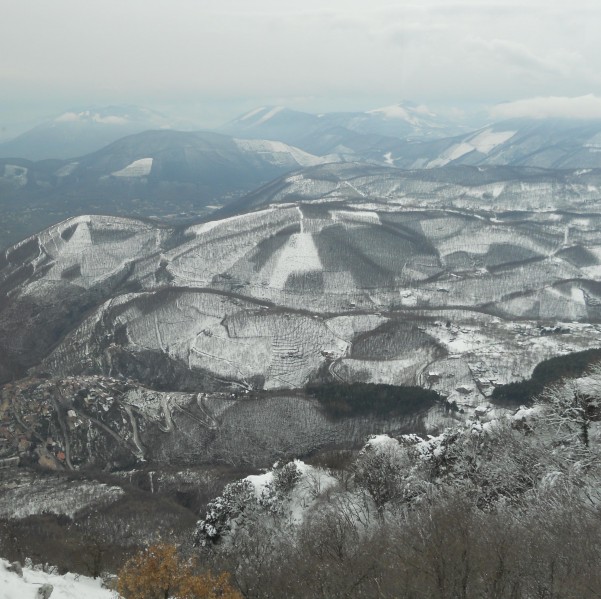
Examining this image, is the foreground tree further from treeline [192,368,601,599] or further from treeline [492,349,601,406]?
treeline [492,349,601,406]

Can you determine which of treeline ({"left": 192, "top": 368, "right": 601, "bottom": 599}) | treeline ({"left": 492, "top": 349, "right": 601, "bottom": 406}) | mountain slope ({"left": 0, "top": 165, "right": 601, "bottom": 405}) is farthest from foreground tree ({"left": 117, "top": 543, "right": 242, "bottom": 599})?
treeline ({"left": 492, "top": 349, "right": 601, "bottom": 406})

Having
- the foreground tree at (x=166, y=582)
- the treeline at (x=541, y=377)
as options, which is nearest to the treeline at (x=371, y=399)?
the treeline at (x=541, y=377)

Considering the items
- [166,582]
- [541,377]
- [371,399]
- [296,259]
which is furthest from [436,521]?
[296,259]

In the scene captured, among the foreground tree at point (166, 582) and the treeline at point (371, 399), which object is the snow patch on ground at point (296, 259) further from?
the foreground tree at point (166, 582)

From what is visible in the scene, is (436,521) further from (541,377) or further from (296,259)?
(296,259)

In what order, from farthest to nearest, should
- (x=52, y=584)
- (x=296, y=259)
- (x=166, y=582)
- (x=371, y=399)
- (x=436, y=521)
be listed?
(x=296, y=259)
(x=371, y=399)
(x=52, y=584)
(x=436, y=521)
(x=166, y=582)
